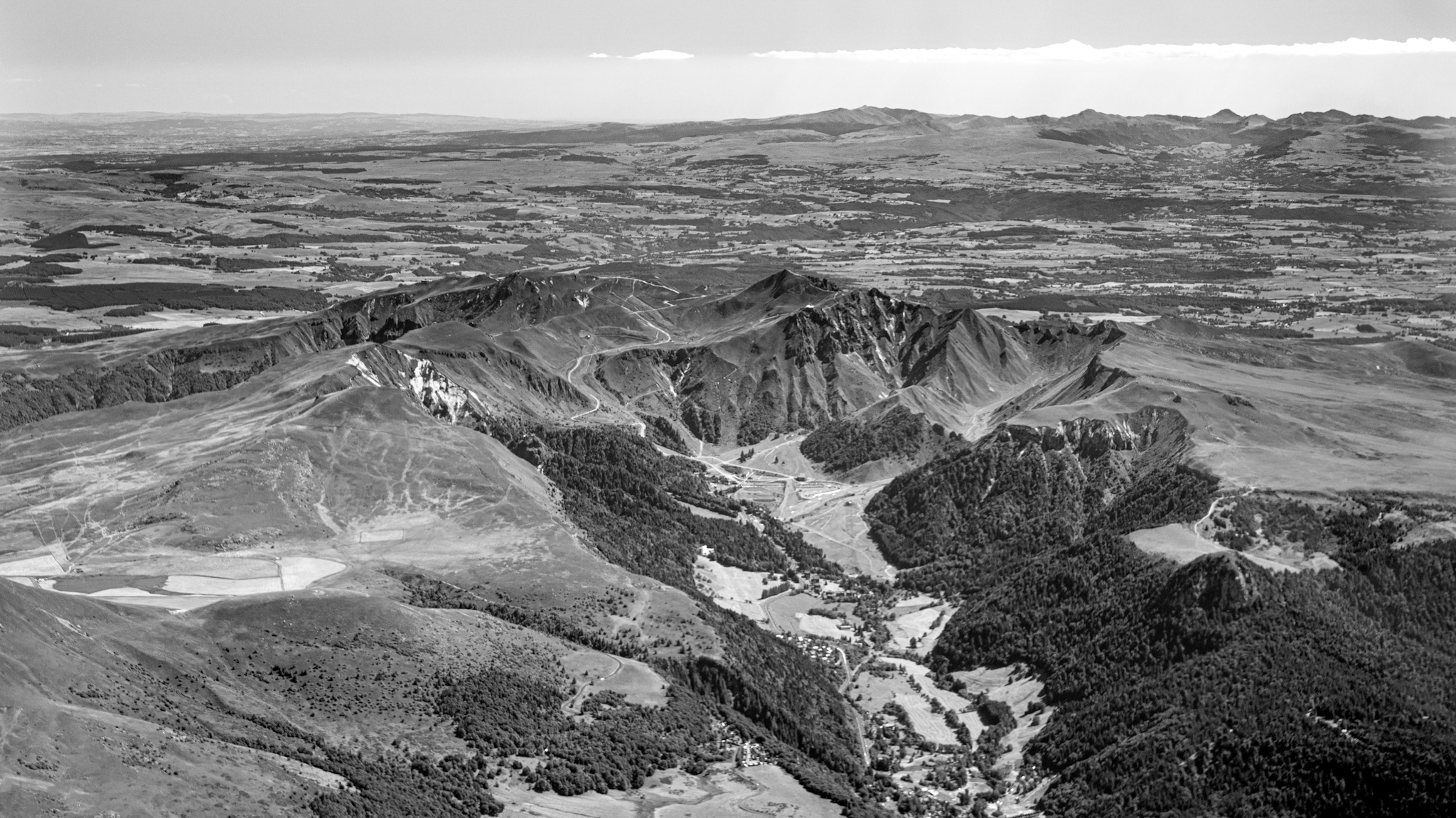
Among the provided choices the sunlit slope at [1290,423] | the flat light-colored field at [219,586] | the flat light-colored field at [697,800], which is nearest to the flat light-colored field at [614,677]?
the flat light-colored field at [697,800]

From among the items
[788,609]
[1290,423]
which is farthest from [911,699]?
[1290,423]

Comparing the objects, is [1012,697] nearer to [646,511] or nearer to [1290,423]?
[646,511]

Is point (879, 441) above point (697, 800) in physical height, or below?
above

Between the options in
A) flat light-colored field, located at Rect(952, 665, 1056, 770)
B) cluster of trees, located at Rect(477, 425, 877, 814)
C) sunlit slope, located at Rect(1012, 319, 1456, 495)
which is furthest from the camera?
sunlit slope, located at Rect(1012, 319, 1456, 495)

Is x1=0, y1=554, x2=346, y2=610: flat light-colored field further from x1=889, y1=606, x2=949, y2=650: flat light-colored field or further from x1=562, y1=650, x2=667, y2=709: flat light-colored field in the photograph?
x1=889, y1=606, x2=949, y2=650: flat light-colored field

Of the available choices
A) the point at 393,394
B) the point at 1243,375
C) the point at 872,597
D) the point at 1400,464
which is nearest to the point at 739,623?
the point at 872,597

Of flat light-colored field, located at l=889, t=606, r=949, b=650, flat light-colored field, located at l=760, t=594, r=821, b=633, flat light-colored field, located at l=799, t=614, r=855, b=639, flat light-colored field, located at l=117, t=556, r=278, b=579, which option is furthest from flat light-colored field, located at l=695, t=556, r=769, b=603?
flat light-colored field, located at l=117, t=556, r=278, b=579

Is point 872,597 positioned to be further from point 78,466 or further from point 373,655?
point 78,466

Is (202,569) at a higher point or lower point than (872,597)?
higher
